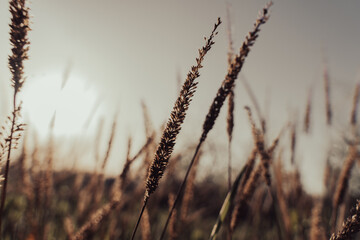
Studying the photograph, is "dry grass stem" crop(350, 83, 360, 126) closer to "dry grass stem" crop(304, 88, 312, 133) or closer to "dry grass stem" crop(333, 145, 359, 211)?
"dry grass stem" crop(304, 88, 312, 133)

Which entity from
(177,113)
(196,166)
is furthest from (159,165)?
(196,166)

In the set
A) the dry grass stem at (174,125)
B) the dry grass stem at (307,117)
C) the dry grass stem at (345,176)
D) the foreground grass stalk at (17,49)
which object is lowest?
the dry grass stem at (345,176)

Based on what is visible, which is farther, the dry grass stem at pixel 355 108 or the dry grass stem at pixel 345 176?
the dry grass stem at pixel 355 108

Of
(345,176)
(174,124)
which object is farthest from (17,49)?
(345,176)

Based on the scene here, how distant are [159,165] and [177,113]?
0.48 ft

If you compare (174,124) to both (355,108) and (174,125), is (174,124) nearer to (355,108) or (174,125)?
(174,125)

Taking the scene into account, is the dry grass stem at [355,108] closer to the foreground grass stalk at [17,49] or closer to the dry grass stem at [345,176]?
the dry grass stem at [345,176]

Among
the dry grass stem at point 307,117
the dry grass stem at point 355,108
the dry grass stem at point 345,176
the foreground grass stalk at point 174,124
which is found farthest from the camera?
the dry grass stem at point 307,117

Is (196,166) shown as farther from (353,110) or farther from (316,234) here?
(353,110)

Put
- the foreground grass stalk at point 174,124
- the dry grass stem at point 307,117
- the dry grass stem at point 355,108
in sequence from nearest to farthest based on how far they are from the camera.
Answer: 1. the foreground grass stalk at point 174,124
2. the dry grass stem at point 355,108
3. the dry grass stem at point 307,117

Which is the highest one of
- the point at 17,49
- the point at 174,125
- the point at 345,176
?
the point at 17,49

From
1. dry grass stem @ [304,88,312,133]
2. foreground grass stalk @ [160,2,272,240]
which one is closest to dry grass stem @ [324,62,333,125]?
dry grass stem @ [304,88,312,133]

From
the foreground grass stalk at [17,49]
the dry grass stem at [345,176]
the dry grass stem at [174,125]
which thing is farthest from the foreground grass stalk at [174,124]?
the dry grass stem at [345,176]

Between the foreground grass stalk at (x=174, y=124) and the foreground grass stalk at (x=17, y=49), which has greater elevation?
the foreground grass stalk at (x=17, y=49)
